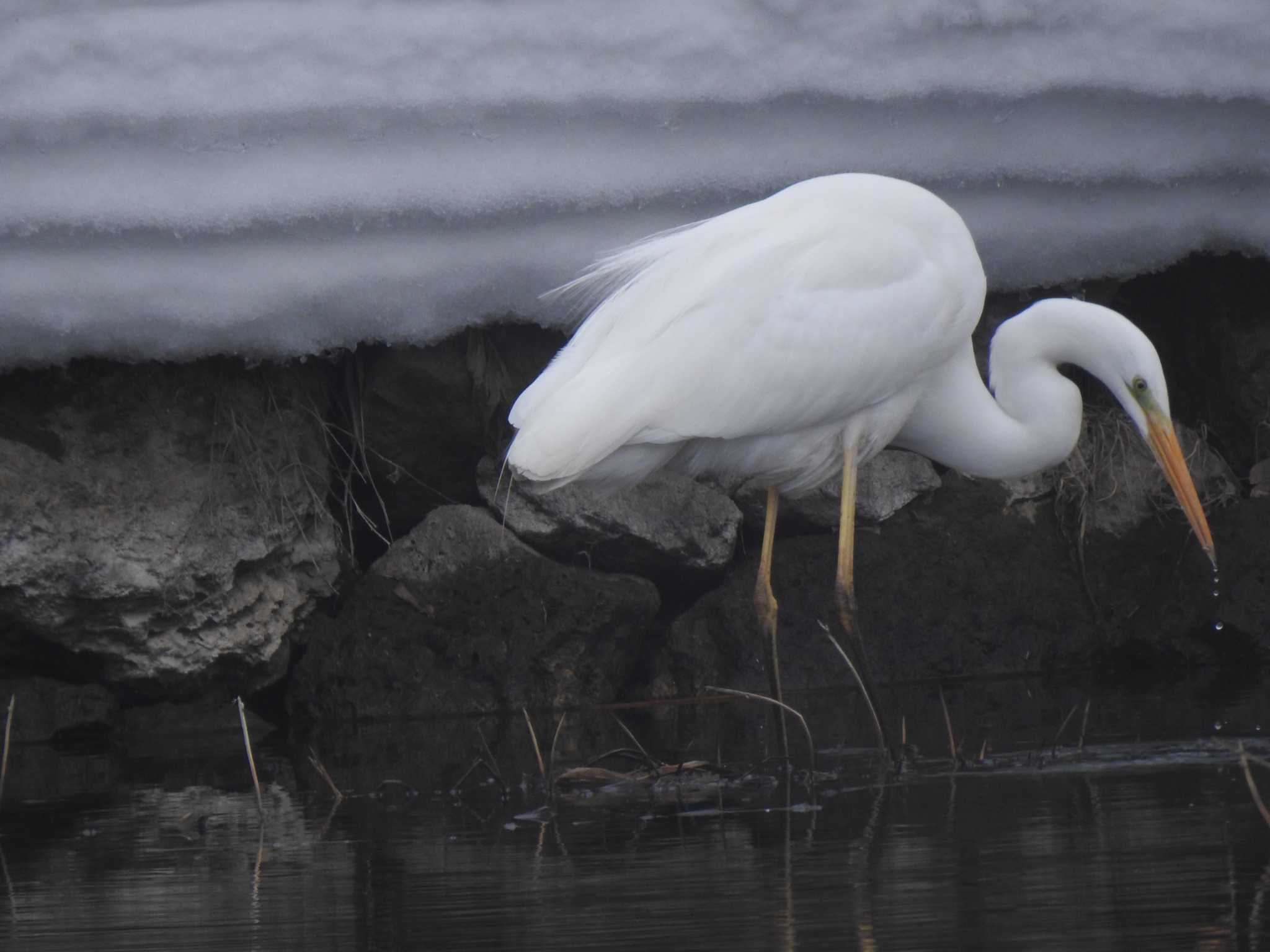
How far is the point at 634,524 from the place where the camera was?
533 centimetres

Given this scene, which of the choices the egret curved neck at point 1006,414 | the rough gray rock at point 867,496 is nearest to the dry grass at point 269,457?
the rough gray rock at point 867,496

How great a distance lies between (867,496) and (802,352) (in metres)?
1.48

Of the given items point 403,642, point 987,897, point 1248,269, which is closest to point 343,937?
point 987,897

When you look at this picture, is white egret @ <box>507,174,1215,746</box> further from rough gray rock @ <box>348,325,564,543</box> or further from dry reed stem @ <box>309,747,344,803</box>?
rough gray rock @ <box>348,325,564,543</box>

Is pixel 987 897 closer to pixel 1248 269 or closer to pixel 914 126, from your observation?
pixel 914 126

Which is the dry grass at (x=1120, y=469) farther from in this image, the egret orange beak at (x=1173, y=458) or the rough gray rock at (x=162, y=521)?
the rough gray rock at (x=162, y=521)

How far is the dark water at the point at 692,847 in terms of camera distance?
7.13 feet

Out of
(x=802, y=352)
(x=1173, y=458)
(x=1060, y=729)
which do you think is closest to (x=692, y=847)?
(x=1060, y=729)

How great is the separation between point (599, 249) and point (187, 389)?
55.5 inches

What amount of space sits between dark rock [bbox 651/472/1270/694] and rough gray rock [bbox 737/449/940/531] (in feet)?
0.24

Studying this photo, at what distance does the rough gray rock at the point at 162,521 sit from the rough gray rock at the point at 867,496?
144 centimetres

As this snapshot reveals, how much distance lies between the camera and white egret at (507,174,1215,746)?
4062 millimetres

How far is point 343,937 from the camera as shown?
7.60ft

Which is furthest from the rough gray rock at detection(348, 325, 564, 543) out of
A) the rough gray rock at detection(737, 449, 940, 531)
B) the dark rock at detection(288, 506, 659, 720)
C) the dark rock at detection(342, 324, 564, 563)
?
the rough gray rock at detection(737, 449, 940, 531)
